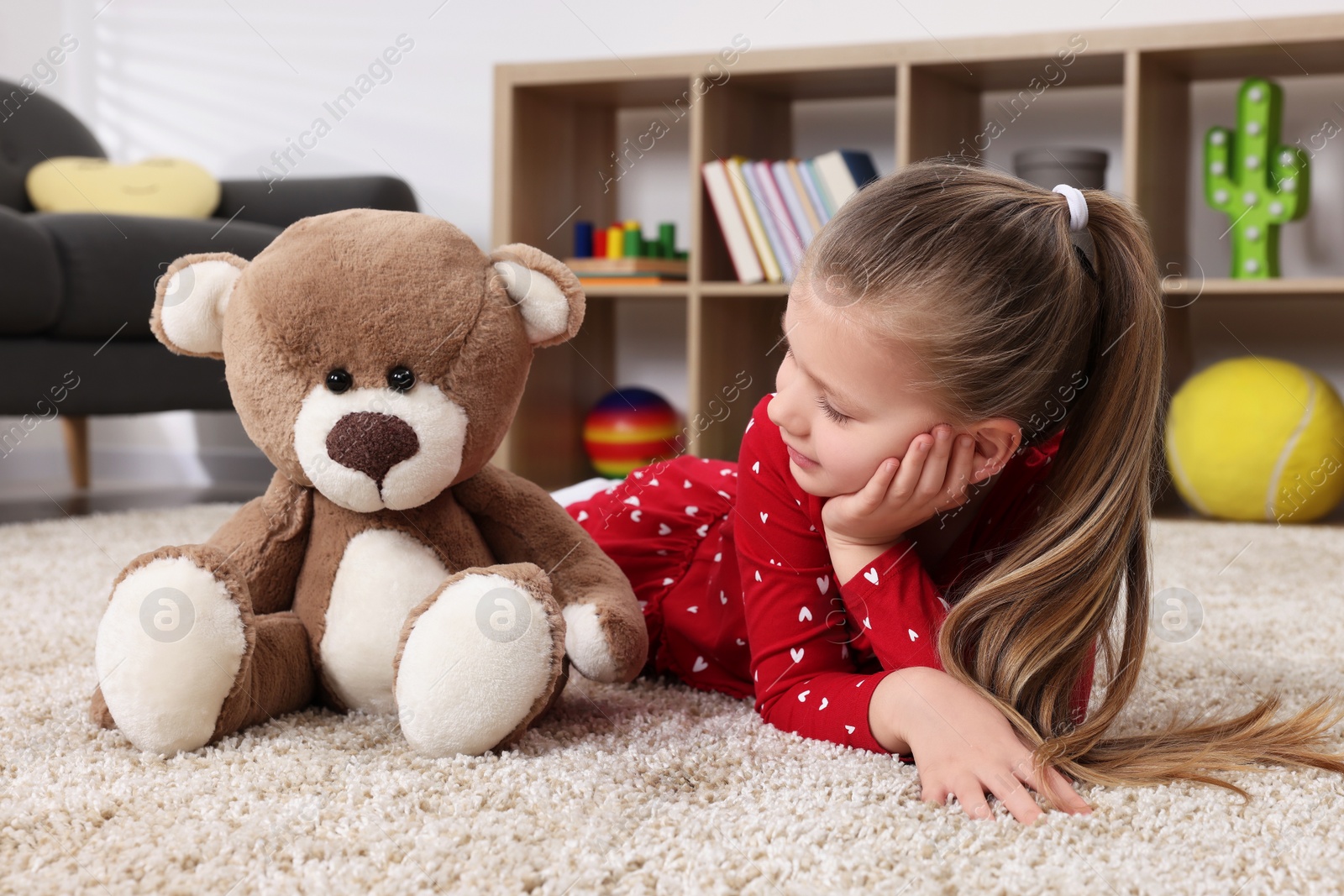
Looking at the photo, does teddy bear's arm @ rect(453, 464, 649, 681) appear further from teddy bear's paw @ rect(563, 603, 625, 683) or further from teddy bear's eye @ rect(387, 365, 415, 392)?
teddy bear's eye @ rect(387, 365, 415, 392)

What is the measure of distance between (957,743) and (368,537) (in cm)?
Result: 35

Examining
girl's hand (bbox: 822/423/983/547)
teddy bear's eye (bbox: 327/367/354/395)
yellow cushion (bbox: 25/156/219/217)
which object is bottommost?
girl's hand (bbox: 822/423/983/547)

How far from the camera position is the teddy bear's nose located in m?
0.65

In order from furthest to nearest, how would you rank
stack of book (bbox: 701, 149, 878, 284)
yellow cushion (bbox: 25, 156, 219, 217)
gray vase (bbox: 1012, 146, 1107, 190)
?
yellow cushion (bbox: 25, 156, 219, 217) < stack of book (bbox: 701, 149, 878, 284) < gray vase (bbox: 1012, 146, 1107, 190)

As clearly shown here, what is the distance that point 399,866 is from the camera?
491 mm

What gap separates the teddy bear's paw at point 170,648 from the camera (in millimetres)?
610

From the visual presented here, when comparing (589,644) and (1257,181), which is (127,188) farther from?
(1257,181)

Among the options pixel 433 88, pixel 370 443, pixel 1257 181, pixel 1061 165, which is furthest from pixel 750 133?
pixel 370 443

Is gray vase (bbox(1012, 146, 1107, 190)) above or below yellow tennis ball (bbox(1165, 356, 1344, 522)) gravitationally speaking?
above

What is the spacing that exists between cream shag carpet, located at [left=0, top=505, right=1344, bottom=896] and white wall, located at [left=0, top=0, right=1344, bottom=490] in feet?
4.94

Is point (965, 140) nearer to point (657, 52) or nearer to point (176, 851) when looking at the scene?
point (657, 52)

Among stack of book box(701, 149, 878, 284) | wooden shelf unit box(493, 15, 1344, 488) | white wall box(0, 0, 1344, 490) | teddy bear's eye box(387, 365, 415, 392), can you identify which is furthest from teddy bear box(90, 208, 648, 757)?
white wall box(0, 0, 1344, 490)

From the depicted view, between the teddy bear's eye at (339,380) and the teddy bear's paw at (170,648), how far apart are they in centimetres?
11

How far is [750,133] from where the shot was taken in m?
2.15
